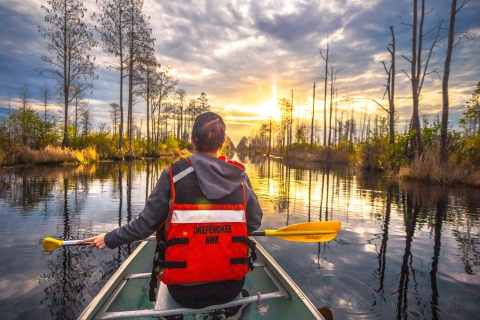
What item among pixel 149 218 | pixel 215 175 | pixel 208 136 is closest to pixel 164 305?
pixel 149 218

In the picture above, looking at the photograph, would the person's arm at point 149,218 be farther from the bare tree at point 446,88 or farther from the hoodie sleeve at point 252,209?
the bare tree at point 446,88

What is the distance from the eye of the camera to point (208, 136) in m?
1.91

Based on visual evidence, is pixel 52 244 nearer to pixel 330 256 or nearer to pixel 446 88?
pixel 330 256

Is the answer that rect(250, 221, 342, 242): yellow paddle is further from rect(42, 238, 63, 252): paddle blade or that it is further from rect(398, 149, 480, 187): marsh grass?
rect(398, 149, 480, 187): marsh grass

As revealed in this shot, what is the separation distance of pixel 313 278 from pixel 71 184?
10.6 m

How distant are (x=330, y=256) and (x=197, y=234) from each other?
362 centimetres

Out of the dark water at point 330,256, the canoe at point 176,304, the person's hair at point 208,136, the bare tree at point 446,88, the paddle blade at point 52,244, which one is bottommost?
the dark water at point 330,256

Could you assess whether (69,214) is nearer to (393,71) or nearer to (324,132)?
(393,71)

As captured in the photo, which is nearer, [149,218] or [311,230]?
[149,218]

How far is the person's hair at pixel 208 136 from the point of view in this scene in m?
1.91

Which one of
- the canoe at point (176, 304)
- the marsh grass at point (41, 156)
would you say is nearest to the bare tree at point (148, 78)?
the marsh grass at point (41, 156)

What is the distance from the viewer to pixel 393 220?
6.86 metres

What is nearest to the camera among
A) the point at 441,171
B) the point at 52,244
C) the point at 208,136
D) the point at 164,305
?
the point at 208,136

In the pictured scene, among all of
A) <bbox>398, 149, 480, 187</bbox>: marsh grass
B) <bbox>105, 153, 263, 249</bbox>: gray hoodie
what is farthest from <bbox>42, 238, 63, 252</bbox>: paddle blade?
<bbox>398, 149, 480, 187</bbox>: marsh grass
